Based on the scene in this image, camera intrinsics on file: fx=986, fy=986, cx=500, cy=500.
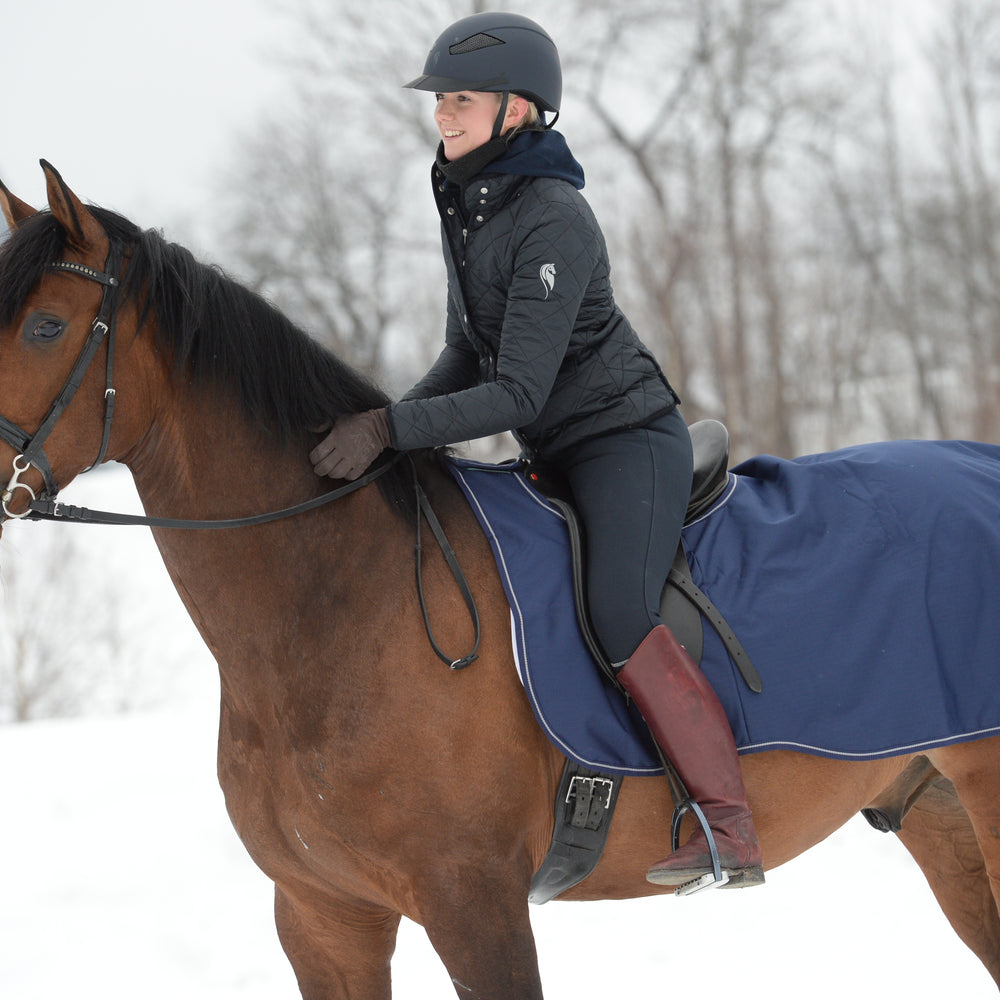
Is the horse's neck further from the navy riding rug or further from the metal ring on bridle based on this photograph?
the navy riding rug

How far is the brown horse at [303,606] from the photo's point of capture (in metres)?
2.02

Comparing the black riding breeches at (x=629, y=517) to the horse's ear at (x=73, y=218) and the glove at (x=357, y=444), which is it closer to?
the glove at (x=357, y=444)

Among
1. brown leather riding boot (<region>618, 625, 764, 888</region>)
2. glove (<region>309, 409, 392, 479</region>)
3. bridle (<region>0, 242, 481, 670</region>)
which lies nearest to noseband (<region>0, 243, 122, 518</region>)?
bridle (<region>0, 242, 481, 670</region>)

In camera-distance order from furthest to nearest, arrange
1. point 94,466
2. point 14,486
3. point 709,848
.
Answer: point 709,848 < point 94,466 < point 14,486

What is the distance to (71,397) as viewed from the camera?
6.51ft

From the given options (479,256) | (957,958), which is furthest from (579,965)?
(479,256)

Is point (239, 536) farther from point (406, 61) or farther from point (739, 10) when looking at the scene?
point (739, 10)

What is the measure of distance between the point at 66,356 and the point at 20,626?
11.3 metres

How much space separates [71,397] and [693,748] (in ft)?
5.01

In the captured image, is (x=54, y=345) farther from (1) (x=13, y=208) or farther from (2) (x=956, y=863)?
(2) (x=956, y=863)

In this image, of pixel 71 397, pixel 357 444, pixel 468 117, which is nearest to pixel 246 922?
pixel 357 444

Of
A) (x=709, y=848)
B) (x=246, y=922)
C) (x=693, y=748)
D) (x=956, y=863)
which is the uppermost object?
(x=693, y=748)

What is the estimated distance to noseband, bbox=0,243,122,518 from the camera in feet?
6.33

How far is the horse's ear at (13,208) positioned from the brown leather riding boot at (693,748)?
165cm
